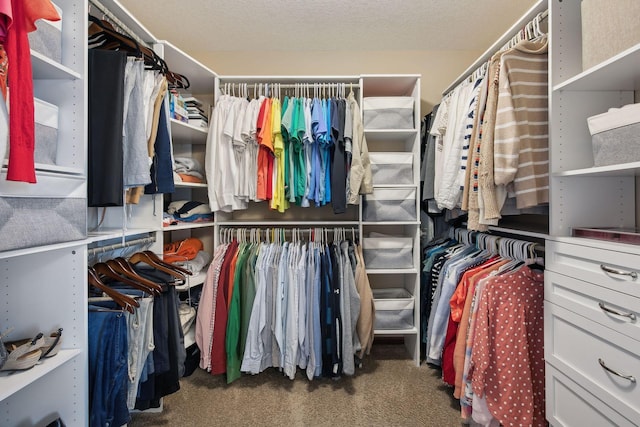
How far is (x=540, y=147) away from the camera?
1362 millimetres

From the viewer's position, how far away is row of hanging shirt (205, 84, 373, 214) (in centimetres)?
203

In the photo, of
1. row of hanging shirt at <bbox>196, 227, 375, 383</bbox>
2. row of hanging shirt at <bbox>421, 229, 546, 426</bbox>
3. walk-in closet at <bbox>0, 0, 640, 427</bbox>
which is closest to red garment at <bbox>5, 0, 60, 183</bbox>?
walk-in closet at <bbox>0, 0, 640, 427</bbox>

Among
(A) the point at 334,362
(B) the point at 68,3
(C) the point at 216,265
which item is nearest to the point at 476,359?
(A) the point at 334,362

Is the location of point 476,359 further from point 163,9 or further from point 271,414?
point 163,9

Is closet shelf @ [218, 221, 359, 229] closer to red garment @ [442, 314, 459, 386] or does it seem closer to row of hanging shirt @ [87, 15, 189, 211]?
row of hanging shirt @ [87, 15, 189, 211]

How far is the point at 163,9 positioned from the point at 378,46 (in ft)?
5.17

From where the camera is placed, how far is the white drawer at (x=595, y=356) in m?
0.99

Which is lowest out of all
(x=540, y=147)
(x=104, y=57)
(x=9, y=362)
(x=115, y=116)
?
(x=9, y=362)

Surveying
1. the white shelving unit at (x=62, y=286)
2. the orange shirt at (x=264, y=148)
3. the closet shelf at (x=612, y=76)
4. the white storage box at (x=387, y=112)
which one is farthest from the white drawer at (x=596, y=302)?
the white shelving unit at (x=62, y=286)

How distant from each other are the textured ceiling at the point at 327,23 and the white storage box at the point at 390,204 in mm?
1186

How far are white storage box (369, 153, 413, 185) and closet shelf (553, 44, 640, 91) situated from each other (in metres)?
1.02

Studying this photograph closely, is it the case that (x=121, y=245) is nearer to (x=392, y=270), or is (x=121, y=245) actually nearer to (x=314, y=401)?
(x=314, y=401)

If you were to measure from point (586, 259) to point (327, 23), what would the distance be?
2062 mm

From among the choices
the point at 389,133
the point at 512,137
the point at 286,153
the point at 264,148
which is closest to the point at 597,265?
the point at 512,137
